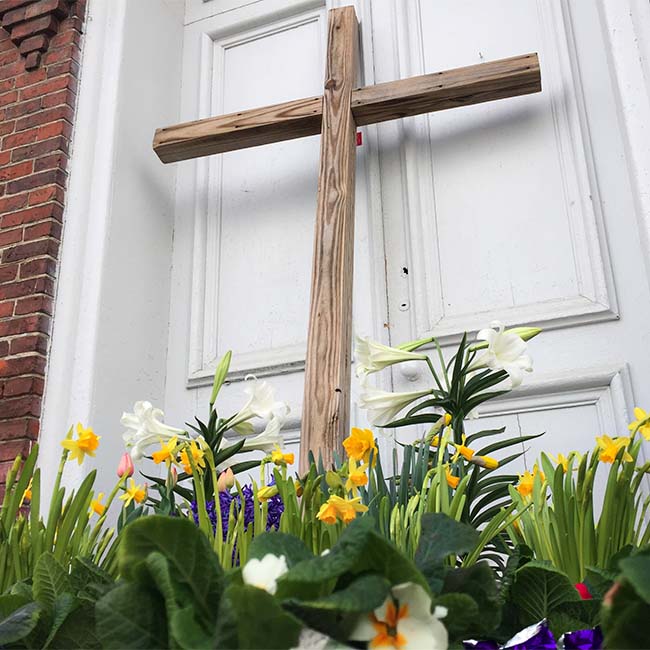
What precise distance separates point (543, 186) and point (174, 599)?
1.61 m

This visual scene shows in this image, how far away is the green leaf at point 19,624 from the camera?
0.87 m

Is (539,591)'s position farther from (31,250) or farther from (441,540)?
(31,250)

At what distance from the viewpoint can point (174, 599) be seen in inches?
29.2

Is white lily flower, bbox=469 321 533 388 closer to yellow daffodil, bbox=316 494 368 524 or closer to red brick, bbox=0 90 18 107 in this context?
yellow daffodil, bbox=316 494 368 524

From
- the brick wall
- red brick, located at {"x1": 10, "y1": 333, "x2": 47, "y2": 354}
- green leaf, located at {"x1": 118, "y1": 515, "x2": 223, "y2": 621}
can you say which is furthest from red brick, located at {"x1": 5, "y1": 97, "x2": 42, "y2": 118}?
green leaf, located at {"x1": 118, "y1": 515, "x2": 223, "y2": 621}

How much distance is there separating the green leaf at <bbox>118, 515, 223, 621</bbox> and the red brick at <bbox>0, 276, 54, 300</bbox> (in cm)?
155

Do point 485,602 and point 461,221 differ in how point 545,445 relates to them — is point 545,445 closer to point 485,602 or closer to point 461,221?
point 461,221

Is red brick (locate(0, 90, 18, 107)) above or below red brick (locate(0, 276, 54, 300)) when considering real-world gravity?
above

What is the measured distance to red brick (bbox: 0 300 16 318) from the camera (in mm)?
2199

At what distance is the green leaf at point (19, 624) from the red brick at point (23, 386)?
4.06ft

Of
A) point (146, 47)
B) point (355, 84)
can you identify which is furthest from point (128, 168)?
point (355, 84)

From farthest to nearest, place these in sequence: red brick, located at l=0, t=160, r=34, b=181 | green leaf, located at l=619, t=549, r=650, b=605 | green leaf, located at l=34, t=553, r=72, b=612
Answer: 1. red brick, located at l=0, t=160, r=34, b=181
2. green leaf, located at l=34, t=553, r=72, b=612
3. green leaf, located at l=619, t=549, r=650, b=605

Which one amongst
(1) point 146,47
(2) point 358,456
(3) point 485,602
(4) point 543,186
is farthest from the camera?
(1) point 146,47

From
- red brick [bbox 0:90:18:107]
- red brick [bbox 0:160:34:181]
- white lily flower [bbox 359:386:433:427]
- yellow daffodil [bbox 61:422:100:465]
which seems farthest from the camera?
red brick [bbox 0:90:18:107]
